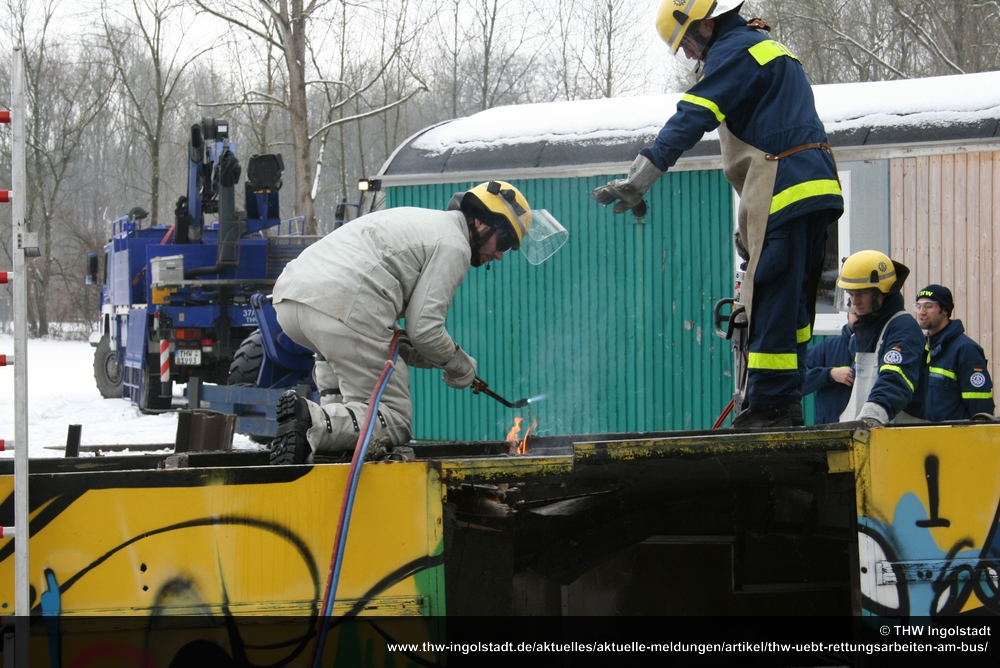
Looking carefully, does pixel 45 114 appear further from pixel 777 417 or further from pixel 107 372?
pixel 777 417

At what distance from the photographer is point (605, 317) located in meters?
8.41

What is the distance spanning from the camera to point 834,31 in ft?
70.7

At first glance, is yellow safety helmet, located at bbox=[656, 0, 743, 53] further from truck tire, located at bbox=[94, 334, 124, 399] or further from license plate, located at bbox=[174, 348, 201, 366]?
truck tire, located at bbox=[94, 334, 124, 399]

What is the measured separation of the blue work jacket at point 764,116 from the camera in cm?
345

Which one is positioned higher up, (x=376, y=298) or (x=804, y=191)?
(x=804, y=191)

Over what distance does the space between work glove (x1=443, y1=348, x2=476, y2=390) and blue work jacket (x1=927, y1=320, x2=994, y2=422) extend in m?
→ 2.84

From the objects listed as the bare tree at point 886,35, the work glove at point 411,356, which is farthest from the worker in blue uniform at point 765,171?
the bare tree at point 886,35

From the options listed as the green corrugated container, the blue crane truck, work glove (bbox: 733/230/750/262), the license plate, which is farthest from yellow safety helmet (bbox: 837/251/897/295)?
the license plate

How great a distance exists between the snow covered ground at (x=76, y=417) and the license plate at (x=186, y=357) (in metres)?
0.77

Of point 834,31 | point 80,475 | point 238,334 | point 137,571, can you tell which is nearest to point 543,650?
point 137,571

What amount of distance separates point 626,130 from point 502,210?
15.7 ft

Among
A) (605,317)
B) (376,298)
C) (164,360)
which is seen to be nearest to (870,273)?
(376,298)

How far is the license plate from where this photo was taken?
472 inches

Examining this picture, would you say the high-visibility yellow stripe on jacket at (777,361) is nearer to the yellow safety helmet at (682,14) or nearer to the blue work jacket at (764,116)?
the blue work jacket at (764,116)
